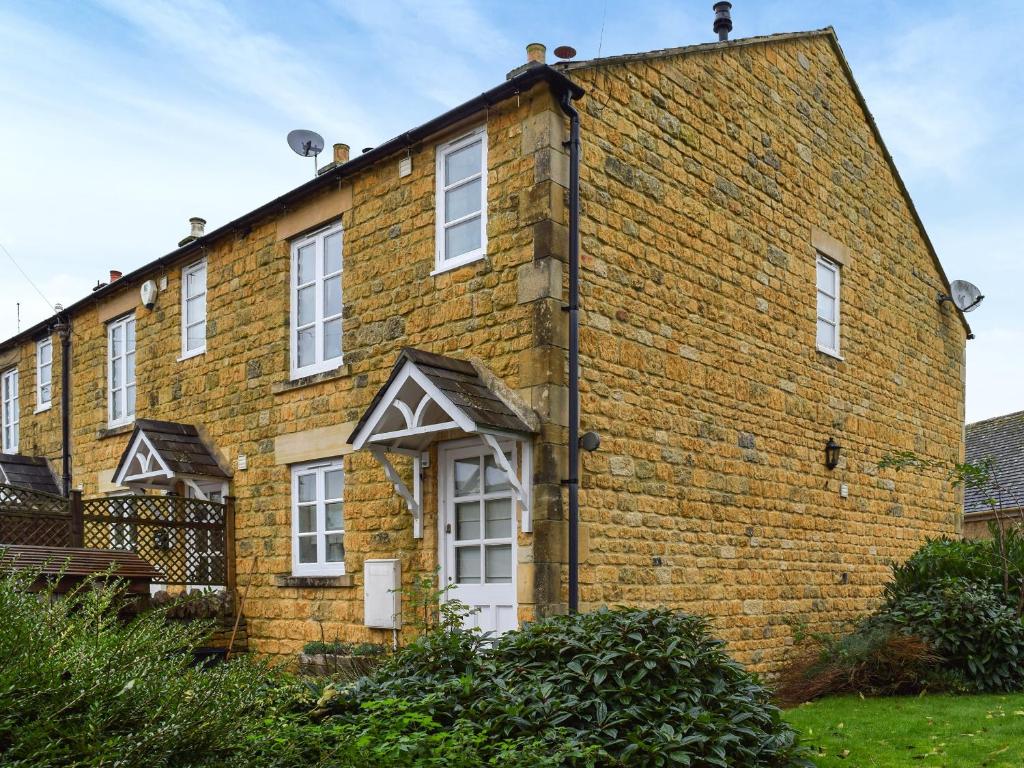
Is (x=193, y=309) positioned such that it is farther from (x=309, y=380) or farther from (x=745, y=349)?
(x=745, y=349)

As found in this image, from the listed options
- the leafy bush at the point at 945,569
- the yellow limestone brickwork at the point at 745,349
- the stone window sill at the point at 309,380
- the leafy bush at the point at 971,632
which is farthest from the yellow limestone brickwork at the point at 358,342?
the leafy bush at the point at 945,569

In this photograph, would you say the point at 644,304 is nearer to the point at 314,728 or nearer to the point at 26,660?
the point at 314,728

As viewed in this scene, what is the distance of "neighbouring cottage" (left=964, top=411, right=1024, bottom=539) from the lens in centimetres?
2208

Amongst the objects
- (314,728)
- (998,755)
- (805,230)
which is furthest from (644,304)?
(314,728)

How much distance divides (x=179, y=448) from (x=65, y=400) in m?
4.85

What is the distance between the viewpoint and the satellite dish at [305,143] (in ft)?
45.8

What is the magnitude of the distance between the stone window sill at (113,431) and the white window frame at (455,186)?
6841mm

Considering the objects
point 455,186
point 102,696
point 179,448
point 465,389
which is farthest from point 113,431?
point 102,696

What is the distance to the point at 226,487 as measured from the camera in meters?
12.7

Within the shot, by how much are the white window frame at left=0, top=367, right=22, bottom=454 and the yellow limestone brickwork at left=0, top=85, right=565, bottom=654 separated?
15.8ft

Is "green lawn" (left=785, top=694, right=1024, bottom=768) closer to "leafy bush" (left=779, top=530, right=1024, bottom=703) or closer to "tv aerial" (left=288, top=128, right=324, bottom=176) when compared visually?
"leafy bush" (left=779, top=530, right=1024, bottom=703)

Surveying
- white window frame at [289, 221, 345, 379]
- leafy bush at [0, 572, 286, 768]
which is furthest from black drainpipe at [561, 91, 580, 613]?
leafy bush at [0, 572, 286, 768]

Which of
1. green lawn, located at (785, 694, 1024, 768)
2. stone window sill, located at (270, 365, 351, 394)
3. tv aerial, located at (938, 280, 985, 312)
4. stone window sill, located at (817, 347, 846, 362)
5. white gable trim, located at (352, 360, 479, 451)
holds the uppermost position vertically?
tv aerial, located at (938, 280, 985, 312)

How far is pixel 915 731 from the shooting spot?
816cm
